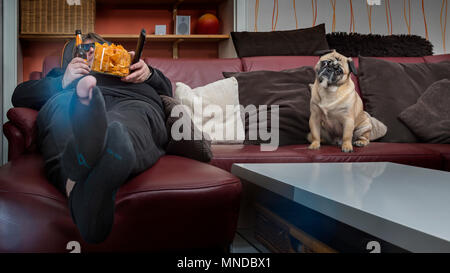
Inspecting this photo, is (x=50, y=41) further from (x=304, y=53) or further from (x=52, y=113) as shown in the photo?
(x=52, y=113)

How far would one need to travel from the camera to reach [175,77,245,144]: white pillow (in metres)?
1.87

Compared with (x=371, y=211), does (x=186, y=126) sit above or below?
above

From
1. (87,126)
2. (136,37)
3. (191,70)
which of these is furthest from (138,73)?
(136,37)

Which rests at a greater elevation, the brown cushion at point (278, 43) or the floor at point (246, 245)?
the brown cushion at point (278, 43)

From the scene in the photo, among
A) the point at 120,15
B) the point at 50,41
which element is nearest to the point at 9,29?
the point at 50,41

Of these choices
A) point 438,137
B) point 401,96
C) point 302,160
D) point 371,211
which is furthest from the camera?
point 401,96

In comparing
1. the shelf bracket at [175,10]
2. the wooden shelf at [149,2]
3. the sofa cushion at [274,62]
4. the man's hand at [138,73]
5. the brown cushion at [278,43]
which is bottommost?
the man's hand at [138,73]

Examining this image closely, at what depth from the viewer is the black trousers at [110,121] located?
1.00 meters

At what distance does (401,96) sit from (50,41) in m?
→ 2.60

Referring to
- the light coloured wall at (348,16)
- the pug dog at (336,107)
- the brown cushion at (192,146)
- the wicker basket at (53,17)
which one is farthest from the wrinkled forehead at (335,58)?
the wicker basket at (53,17)

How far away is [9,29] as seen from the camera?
284 centimetres

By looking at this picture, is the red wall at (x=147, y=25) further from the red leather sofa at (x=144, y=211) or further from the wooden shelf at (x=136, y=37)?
the red leather sofa at (x=144, y=211)

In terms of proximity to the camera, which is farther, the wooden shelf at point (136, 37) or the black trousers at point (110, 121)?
the wooden shelf at point (136, 37)

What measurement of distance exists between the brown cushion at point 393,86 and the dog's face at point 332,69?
428mm
